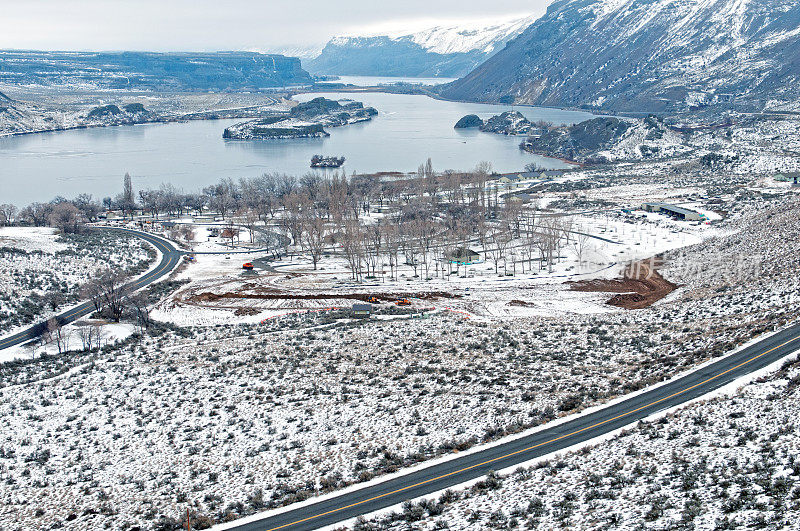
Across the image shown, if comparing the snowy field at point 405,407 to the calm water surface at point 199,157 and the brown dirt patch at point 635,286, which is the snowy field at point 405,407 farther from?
the calm water surface at point 199,157

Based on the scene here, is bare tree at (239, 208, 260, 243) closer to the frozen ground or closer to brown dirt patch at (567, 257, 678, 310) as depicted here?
brown dirt patch at (567, 257, 678, 310)

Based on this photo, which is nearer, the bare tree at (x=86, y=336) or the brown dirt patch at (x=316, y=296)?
the bare tree at (x=86, y=336)

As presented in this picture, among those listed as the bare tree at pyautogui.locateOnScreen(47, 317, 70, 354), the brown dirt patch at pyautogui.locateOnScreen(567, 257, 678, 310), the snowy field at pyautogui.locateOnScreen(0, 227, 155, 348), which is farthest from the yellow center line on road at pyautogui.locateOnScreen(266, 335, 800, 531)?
the snowy field at pyautogui.locateOnScreen(0, 227, 155, 348)

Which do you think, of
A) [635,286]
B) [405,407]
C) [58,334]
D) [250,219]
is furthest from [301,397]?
[250,219]

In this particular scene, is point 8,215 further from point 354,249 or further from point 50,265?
point 354,249

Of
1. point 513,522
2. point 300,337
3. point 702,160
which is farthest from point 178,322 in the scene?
point 702,160

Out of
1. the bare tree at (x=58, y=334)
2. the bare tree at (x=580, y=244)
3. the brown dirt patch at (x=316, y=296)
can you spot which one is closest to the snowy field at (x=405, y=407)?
the brown dirt patch at (x=316, y=296)

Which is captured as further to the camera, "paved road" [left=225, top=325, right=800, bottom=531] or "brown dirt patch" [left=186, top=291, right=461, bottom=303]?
"brown dirt patch" [left=186, top=291, right=461, bottom=303]
